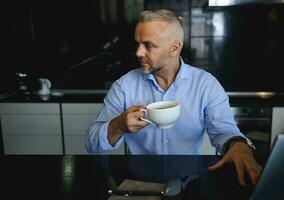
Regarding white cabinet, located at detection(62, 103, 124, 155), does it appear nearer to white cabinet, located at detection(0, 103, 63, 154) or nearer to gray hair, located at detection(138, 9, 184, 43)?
white cabinet, located at detection(0, 103, 63, 154)

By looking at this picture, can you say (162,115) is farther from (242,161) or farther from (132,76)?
(132,76)

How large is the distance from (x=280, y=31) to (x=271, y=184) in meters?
2.63

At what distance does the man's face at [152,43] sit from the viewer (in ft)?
4.54

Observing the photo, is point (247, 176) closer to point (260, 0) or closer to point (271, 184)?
point (271, 184)

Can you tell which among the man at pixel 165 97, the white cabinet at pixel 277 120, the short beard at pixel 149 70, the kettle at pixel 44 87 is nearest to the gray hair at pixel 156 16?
the man at pixel 165 97

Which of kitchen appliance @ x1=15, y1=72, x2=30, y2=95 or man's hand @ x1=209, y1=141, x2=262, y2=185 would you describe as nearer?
man's hand @ x1=209, y1=141, x2=262, y2=185

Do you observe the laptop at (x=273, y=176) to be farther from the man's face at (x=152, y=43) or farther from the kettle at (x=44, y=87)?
the kettle at (x=44, y=87)

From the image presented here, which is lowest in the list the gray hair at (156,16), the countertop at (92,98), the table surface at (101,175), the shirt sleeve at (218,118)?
the countertop at (92,98)

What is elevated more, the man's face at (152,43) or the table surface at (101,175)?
the man's face at (152,43)

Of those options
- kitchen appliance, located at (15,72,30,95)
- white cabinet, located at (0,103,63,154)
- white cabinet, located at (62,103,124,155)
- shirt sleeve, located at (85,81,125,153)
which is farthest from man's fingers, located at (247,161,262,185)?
kitchen appliance, located at (15,72,30,95)

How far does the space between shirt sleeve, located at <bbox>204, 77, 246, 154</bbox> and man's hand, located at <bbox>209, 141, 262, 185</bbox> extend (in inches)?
5.4

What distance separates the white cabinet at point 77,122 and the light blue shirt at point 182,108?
129cm

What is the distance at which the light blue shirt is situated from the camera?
1496 mm

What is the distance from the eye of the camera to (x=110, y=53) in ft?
10.5
